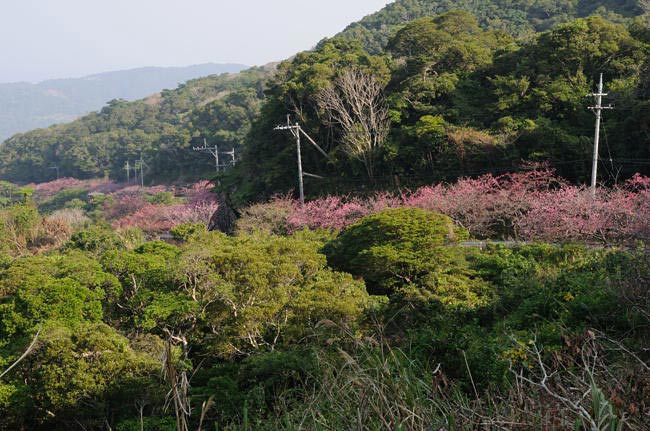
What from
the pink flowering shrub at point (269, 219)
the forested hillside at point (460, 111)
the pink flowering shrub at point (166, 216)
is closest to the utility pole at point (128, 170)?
the pink flowering shrub at point (166, 216)

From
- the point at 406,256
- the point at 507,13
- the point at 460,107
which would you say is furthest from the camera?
the point at 507,13

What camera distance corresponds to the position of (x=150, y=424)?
713cm

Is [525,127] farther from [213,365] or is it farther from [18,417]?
[18,417]

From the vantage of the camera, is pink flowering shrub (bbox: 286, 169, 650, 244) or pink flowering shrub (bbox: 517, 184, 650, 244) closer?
pink flowering shrub (bbox: 517, 184, 650, 244)

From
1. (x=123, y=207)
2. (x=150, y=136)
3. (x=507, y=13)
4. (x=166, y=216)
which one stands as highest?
(x=507, y=13)

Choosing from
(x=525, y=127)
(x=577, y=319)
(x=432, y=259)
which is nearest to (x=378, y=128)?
(x=525, y=127)

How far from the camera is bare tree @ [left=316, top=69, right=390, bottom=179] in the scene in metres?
22.7

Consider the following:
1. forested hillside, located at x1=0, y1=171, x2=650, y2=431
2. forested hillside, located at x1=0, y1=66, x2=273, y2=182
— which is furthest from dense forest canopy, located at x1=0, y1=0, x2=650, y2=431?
forested hillside, located at x1=0, y1=66, x2=273, y2=182

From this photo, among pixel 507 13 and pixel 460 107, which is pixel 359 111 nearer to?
pixel 460 107

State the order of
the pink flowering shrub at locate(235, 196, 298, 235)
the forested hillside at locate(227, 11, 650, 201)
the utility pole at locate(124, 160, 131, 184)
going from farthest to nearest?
1. the utility pole at locate(124, 160, 131, 184)
2. the pink flowering shrub at locate(235, 196, 298, 235)
3. the forested hillside at locate(227, 11, 650, 201)

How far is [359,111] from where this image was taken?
75.7ft

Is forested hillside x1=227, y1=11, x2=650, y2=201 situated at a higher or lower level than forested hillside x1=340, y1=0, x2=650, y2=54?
lower

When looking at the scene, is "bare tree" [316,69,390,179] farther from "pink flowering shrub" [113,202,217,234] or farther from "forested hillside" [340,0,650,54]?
"forested hillside" [340,0,650,54]

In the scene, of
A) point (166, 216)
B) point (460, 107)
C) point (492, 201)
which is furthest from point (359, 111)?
point (166, 216)
